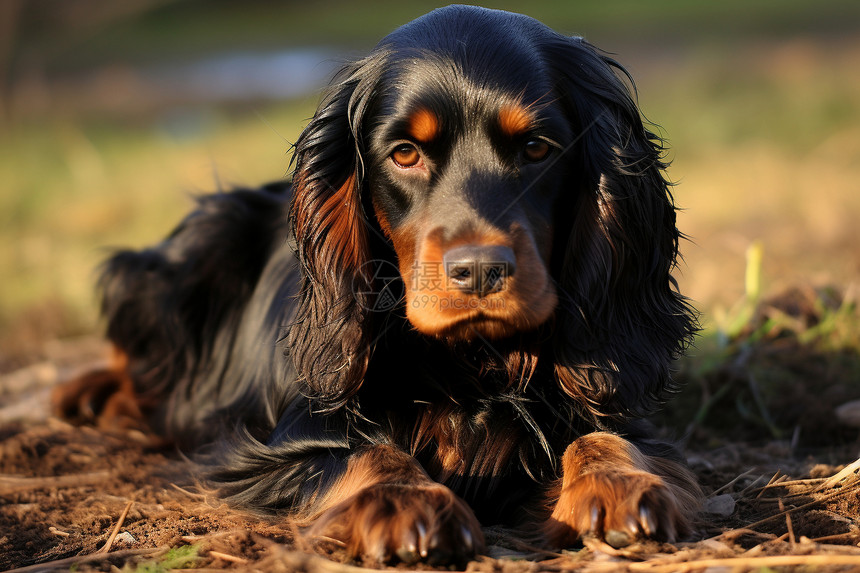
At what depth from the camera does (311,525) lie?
2.77 m

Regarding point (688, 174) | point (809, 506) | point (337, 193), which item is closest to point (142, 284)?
point (337, 193)

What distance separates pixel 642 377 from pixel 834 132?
839 centimetres

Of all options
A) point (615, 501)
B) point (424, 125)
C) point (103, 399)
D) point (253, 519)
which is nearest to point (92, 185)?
point (103, 399)

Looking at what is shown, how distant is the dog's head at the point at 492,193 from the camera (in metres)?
2.78

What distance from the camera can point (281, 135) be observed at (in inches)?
159

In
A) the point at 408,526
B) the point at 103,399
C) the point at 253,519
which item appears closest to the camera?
the point at 408,526

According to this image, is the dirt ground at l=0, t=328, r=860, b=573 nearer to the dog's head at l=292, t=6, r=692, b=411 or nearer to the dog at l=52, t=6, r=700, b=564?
the dog at l=52, t=6, r=700, b=564

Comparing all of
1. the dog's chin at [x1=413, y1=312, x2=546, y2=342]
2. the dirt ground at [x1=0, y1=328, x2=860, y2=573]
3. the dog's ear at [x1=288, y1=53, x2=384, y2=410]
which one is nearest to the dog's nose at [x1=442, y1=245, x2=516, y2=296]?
the dog's chin at [x1=413, y1=312, x2=546, y2=342]

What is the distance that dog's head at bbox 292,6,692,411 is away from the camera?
278cm

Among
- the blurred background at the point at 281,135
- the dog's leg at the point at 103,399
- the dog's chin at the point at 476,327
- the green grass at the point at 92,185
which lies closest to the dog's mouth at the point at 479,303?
the dog's chin at the point at 476,327

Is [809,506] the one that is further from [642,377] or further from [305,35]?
[305,35]

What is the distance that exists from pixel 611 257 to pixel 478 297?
69 cm

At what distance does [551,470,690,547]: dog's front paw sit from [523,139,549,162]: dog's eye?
38.8 inches

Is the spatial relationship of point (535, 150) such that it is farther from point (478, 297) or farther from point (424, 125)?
point (478, 297)
